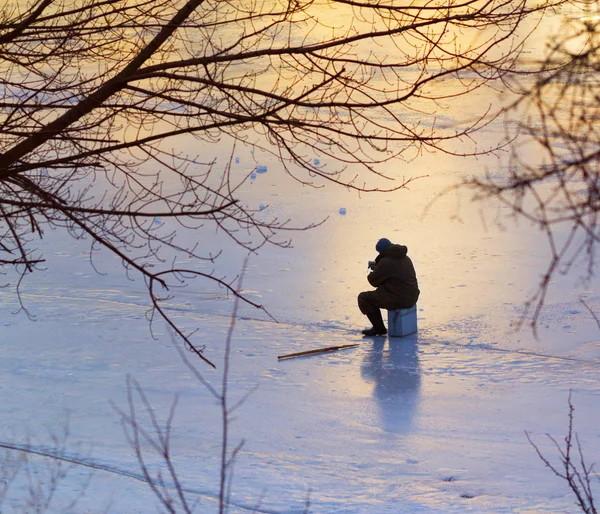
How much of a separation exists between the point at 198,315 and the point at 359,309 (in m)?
1.59

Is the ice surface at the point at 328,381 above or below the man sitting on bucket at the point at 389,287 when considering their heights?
below

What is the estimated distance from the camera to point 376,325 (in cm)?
918

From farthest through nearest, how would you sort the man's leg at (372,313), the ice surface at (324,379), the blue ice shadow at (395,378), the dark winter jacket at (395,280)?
the man's leg at (372,313)
the dark winter jacket at (395,280)
the blue ice shadow at (395,378)
the ice surface at (324,379)

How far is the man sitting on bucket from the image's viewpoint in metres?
9.00

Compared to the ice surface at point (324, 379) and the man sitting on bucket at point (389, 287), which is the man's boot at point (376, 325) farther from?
the ice surface at point (324, 379)

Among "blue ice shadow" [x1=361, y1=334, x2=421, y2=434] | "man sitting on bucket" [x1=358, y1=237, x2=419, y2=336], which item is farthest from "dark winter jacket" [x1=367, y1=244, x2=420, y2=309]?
"blue ice shadow" [x1=361, y1=334, x2=421, y2=434]

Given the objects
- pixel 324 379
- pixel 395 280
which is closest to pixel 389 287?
pixel 395 280

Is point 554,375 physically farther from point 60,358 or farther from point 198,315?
point 60,358

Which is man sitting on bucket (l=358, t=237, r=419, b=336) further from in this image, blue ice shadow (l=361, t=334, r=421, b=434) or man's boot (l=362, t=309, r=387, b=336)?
blue ice shadow (l=361, t=334, r=421, b=434)

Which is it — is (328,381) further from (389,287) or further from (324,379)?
(389,287)

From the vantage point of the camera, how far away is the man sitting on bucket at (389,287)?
29.5 feet

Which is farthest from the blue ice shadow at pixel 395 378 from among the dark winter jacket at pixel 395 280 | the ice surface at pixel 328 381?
the dark winter jacket at pixel 395 280

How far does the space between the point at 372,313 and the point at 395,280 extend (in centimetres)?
37

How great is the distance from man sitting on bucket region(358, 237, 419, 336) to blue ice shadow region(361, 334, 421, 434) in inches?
9.9
